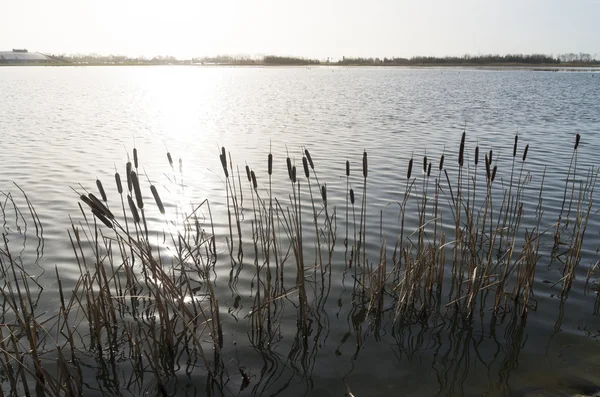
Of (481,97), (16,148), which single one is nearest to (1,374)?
(16,148)

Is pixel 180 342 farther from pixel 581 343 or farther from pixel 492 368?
pixel 581 343

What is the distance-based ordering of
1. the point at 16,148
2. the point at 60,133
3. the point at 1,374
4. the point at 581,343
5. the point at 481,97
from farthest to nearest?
the point at 481,97 < the point at 60,133 < the point at 16,148 < the point at 581,343 < the point at 1,374

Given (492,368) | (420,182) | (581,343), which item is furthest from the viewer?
(420,182)

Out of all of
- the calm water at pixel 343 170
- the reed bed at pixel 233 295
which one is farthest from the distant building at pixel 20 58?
the reed bed at pixel 233 295

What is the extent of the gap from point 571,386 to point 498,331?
92cm

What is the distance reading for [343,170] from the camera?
39.0 ft

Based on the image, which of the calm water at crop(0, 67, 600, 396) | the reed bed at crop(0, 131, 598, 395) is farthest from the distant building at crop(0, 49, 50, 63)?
the reed bed at crop(0, 131, 598, 395)

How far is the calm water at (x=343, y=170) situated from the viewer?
4246 mm

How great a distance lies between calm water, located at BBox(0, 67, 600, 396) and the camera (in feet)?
13.9

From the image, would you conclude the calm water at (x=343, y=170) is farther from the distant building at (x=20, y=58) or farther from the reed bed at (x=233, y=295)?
the distant building at (x=20, y=58)

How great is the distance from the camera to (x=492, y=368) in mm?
4289

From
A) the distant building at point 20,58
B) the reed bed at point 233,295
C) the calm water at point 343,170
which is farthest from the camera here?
the distant building at point 20,58

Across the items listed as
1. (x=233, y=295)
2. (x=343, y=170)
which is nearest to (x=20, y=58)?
(x=343, y=170)

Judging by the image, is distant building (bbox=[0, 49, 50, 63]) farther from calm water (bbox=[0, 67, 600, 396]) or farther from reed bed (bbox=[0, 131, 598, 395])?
reed bed (bbox=[0, 131, 598, 395])
